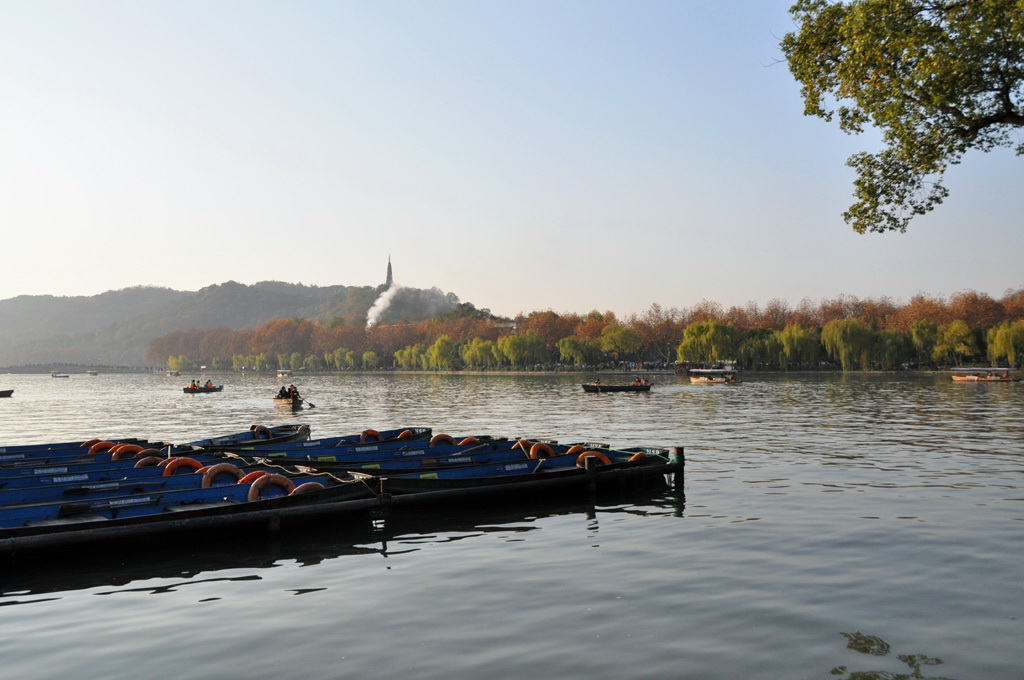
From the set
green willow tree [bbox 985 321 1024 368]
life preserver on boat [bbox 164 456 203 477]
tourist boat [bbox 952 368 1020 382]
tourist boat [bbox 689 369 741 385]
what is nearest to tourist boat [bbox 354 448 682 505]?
life preserver on boat [bbox 164 456 203 477]

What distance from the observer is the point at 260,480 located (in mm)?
21938

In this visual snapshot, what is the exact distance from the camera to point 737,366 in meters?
168

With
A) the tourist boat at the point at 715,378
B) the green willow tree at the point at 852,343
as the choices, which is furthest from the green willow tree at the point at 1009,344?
the tourist boat at the point at 715,378

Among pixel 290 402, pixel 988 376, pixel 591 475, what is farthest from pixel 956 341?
pixel 591 475

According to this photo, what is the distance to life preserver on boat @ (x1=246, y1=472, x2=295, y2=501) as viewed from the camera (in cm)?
2144

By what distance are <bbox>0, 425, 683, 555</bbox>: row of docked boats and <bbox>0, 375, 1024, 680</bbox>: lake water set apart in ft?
2.24

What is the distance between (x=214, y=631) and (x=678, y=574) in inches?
342

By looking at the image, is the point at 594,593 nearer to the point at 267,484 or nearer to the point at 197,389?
the point at 267,484

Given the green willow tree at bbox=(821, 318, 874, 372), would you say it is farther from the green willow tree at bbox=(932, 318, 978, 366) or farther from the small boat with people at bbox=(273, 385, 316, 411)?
the small boat with people at bbox=(273, 385, 316, 411)

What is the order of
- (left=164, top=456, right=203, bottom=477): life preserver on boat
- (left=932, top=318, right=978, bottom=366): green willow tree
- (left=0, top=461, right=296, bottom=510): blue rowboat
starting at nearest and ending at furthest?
(left=0, top=461, right=296, bottom=510): blue rowboat
(left=164, top=456, right=203, bottom=477): life preserver on boat
(left=932, top=318, right=978, bottom=366): green willow tree

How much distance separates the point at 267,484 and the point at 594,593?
32.5 feet

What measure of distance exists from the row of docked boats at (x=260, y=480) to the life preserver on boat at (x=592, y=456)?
0.04 m

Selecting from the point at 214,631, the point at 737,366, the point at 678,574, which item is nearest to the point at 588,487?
the point at 678,574

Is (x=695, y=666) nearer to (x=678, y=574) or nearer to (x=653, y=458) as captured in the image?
(x=678, y=574)
